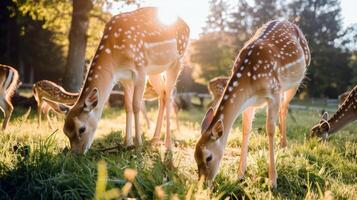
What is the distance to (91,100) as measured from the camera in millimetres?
5879

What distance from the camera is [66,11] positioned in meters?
15.8

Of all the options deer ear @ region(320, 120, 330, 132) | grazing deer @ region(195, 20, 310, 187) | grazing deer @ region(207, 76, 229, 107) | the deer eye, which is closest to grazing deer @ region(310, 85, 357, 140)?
deer ear @ region(320, 120, 330, 132)

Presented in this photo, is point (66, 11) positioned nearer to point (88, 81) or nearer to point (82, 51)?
point (82, 51)

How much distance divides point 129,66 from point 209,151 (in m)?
2.43

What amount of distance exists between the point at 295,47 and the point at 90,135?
10.9 ft

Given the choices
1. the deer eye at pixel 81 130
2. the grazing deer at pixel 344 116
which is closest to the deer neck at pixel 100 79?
the deer eye at pixel 81 130

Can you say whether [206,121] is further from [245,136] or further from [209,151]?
[245,136]

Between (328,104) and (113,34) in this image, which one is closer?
(113,34)

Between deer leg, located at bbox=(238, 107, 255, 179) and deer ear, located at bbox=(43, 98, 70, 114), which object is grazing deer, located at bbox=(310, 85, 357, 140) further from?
deer ear, located at bbox=(43, 98, 70, 114)

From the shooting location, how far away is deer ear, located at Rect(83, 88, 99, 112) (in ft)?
19.1

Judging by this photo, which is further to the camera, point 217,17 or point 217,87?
point 217,17

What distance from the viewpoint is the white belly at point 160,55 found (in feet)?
23.5

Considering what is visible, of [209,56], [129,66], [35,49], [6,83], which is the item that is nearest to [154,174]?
[129,66]

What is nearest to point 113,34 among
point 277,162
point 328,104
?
point 277,162
